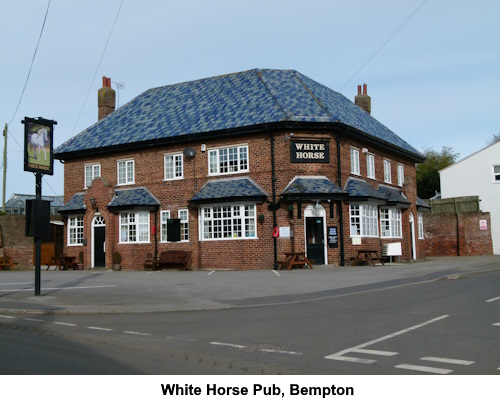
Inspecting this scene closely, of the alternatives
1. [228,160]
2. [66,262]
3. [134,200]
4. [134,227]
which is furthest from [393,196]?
[66,262]

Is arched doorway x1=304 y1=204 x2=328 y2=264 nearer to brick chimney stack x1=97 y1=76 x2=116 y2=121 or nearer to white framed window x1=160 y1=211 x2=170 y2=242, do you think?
white framed window x1=160 y1=211 x2=170 y2=242

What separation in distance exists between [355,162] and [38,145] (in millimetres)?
18141

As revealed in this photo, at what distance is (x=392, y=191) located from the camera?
33.4 m

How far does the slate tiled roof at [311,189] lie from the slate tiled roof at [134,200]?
7.94 metres

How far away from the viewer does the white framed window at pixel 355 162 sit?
2939 centimetres

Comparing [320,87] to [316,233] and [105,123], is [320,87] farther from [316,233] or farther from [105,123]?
[105,123]

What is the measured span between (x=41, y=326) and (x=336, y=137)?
20.0m

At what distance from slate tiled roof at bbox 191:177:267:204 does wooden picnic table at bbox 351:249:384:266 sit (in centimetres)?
557

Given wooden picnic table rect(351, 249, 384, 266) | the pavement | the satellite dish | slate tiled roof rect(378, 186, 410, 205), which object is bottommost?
the pavement

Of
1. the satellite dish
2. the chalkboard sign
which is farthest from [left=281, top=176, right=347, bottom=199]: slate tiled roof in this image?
the satellite dish

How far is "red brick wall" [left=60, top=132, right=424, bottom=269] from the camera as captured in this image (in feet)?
87.5

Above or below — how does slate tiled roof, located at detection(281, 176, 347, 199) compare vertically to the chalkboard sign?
above
